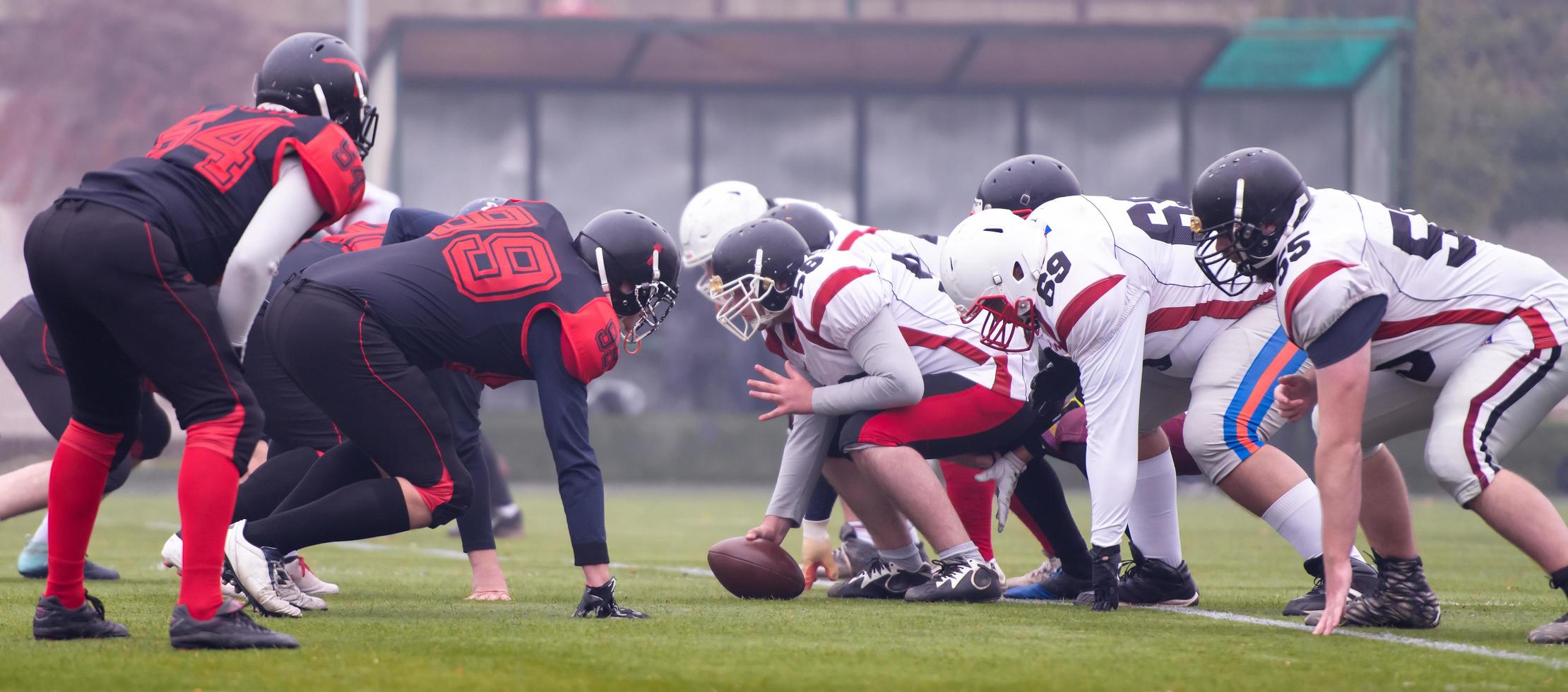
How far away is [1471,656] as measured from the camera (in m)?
4.02

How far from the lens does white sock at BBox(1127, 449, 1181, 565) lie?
18.5 feet

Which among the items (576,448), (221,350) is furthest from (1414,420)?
(221,350)

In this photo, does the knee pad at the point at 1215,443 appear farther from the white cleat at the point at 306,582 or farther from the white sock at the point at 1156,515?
the white cleat at the point at 306,582

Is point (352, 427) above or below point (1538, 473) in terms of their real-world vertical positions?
above

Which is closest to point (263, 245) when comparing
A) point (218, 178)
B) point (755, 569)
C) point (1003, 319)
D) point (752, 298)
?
point (218, 178)

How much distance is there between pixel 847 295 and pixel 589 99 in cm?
1522

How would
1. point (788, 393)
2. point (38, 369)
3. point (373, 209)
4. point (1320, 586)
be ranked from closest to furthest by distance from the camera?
1. point (1320, 586)
2. point (788, 393)
3. point (38, 369)
4. point (373, 209)

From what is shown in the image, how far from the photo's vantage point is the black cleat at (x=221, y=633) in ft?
12.7

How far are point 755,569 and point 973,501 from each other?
115 centimetres

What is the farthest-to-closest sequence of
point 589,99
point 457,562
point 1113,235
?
point 589,99, point 457,562, point 1113,235

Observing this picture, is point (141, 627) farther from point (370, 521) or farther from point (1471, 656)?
point (1471, 656)

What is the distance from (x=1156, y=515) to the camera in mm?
5656

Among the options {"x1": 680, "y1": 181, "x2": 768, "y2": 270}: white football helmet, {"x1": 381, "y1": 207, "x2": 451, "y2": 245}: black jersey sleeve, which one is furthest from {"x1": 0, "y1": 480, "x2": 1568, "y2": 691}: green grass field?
{"x1": 680, "y1": 181, "x2": 768, "y2": 270}: white football helmet

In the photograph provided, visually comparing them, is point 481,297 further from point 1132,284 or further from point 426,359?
point 1132,284
